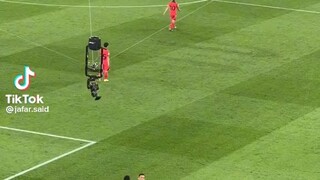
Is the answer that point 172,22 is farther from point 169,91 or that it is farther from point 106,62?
point 169,91

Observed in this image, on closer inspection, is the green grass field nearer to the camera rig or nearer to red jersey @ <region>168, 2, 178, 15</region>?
the camera rig

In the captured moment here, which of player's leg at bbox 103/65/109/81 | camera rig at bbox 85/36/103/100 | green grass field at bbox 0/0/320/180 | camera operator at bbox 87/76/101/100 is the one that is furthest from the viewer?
player's leg at bbox 103/65/109/81

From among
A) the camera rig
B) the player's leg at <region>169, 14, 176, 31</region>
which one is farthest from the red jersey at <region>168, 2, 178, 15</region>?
the camera rig

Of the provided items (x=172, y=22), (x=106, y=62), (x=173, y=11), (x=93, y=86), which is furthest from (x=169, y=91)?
(x=172, y=22)

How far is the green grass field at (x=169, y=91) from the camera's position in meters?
32.4

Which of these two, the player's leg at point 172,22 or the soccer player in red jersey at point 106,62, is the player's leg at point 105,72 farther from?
the player's leg at point 172,22

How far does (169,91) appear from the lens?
39.9 meters

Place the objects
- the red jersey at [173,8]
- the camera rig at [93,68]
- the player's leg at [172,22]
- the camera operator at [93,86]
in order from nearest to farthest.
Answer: the camera rig at [93,68], the camera operator at [93,86], the red jersey at [173,8], the player's leg at [172,22]

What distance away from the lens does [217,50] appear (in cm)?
4625

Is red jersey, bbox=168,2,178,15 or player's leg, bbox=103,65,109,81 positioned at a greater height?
red jersey, bbox=168,2,178,15

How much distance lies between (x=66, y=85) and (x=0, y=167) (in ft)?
30.9

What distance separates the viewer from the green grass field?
32.4 meters

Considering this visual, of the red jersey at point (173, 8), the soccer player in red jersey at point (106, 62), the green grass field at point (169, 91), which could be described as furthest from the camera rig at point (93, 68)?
the red jersey at point (173, 8)

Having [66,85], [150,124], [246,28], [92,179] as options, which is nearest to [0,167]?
[92,179]
